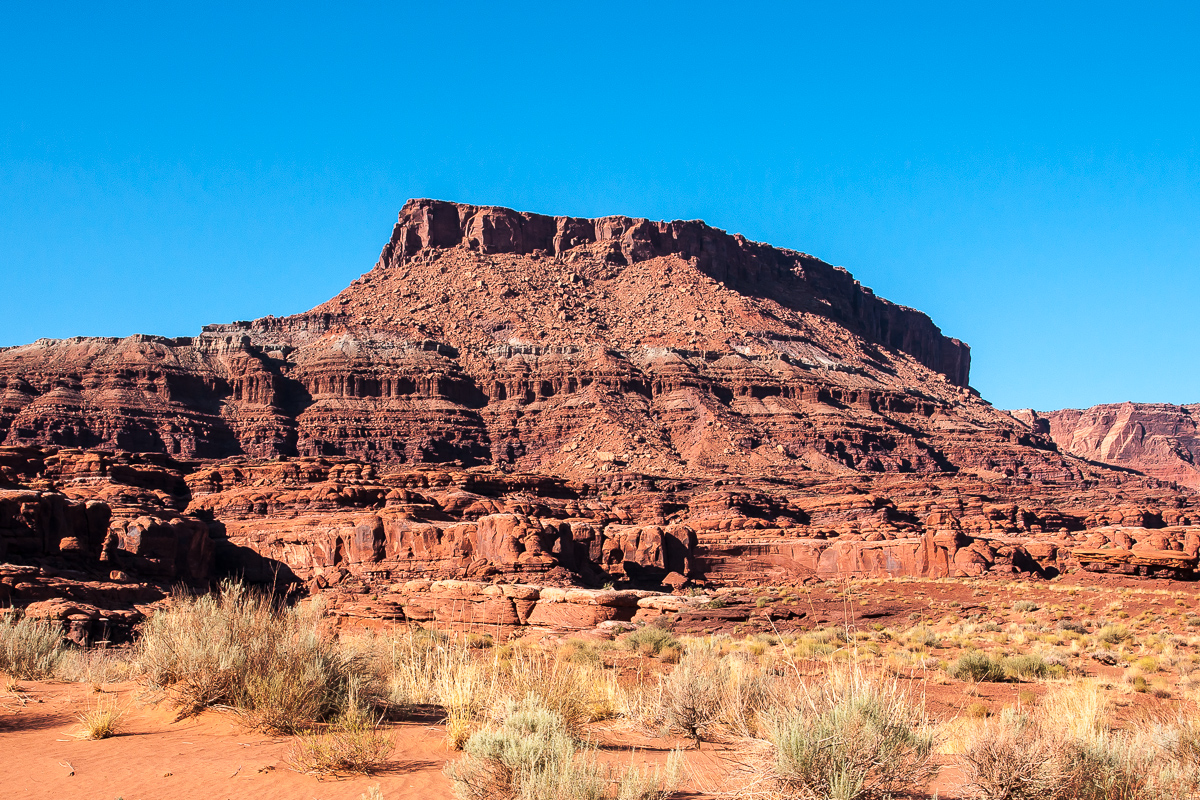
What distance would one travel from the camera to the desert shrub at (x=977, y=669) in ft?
53.3

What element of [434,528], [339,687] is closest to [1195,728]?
[339,687]

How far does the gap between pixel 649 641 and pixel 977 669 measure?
716cm

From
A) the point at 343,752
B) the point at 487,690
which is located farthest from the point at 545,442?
the point at 343,752

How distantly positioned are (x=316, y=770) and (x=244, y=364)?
97842 mm

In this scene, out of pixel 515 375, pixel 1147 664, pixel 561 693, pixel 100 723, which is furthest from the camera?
pixel 515 375

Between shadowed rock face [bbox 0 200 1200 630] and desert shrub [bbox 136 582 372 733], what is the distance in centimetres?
1115

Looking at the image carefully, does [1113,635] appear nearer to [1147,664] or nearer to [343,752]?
[1147,664]

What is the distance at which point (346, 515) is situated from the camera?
42.5 metres

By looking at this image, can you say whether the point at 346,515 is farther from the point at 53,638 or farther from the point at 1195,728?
the point at 1195,728

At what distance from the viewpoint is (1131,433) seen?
17850cm

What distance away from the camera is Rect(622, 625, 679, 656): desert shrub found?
20.6 meters

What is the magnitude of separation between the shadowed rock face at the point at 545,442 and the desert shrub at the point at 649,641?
4.73 m

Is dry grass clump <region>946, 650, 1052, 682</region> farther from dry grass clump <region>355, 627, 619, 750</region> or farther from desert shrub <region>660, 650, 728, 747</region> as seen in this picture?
desert shrub <region>660, 650, 728, 747</region>

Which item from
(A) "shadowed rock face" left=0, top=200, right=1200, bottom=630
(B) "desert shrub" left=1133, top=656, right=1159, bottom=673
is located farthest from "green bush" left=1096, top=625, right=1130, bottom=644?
(A) "shadowed rock face" left=0, top=200, right=1200, bottom=630
